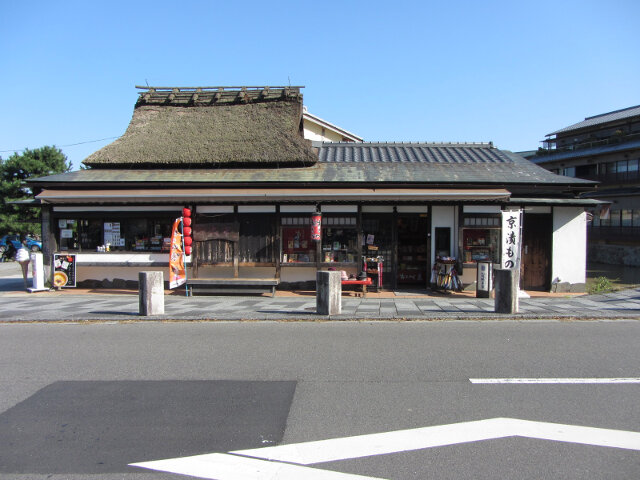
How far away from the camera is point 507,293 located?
1022cm

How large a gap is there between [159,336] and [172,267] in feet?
16.8

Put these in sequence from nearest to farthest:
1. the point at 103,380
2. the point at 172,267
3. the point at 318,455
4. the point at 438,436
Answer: the point at 318,455
the point at 438,436
the point at 103,380
the point at 172,267

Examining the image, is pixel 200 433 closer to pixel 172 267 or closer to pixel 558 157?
pixel 172 267

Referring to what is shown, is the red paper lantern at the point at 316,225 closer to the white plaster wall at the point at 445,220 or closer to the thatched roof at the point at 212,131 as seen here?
the thatched roof at the point at 212,131

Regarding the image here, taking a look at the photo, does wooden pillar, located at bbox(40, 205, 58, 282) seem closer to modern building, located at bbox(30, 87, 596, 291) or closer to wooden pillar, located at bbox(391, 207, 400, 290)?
modern building, located at bbox(30, 87, 596, 291)

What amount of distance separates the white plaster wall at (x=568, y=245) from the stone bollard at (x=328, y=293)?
325 inches

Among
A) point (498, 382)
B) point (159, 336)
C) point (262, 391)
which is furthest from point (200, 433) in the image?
point (159, 336)

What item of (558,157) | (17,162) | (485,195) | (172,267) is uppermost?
(558,157)

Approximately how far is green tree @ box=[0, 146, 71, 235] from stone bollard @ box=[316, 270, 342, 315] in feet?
80.9

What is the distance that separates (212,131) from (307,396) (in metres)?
13.8

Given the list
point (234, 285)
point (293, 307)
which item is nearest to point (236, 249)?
point (234, 285)

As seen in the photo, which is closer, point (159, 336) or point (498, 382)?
point (498, 382)

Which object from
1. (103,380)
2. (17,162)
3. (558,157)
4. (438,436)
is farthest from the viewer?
(558,157)

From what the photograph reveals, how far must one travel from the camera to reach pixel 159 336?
27.3 feet
